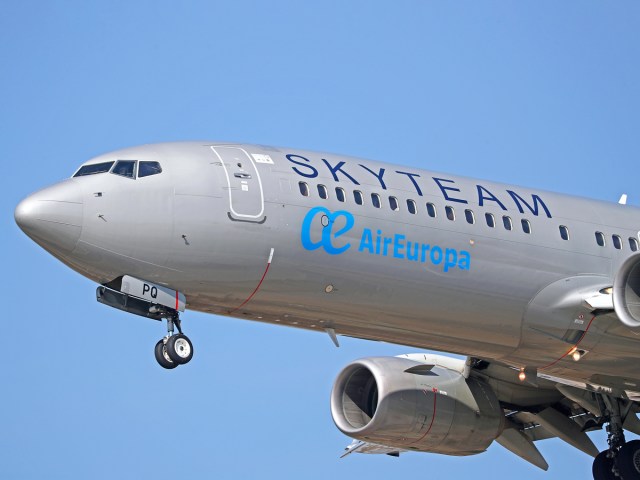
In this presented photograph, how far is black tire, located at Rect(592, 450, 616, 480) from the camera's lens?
3350cm

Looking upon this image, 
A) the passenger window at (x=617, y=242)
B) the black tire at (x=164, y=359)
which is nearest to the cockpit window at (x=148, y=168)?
the black tire at (x=164, y=359)

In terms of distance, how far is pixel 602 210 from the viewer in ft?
108

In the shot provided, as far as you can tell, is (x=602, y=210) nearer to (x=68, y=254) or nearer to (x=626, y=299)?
(x=626, y=299)

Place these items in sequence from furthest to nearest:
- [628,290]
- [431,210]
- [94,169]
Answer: [431,210] → [628,290] → [94,169]

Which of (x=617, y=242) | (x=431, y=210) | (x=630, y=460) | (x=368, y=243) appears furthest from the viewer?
(x=630, y=460)

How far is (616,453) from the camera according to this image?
33.5m

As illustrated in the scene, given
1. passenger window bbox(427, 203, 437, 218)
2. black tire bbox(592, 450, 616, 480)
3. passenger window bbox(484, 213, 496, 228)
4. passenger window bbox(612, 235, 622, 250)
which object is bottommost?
black tire bbox(592, 450, 616, 480)

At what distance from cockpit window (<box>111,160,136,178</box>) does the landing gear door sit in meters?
1.64

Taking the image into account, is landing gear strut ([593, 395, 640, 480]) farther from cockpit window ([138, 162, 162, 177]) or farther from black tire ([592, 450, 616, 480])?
cockpit window ([138, 162, 162, 177])

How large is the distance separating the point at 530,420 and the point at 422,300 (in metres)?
7.80

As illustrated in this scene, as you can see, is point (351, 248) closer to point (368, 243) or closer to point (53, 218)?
point (368, 243)

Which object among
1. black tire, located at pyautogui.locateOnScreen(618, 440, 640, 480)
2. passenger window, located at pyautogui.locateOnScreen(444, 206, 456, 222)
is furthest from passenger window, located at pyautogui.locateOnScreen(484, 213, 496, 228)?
black tire, located at pyautogui.locateOnScreen(618, 440, 640, 480)

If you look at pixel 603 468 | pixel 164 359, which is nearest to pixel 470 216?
pixel 164 359

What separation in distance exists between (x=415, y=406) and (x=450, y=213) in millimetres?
5516
